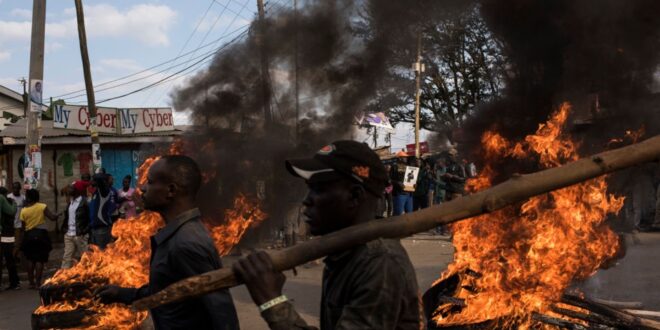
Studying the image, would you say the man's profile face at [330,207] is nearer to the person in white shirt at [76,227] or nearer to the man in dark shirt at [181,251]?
the man in dark shirt at [181,251]

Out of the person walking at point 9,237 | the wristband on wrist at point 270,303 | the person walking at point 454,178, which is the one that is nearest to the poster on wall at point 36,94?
the person walking at point 9,237

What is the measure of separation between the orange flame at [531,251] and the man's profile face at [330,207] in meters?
2.59

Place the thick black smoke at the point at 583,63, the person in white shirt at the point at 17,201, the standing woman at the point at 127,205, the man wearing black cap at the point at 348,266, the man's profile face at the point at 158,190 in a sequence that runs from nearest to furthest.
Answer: the man wearing black cap at the point at 348,266 < the man's profile face at the point at 158,190 < the thick black smoke at the point at 583,63 < the standing woman at the point at 127,205 < the person in white shirt at the point at 17,201

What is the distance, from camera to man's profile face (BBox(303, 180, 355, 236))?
6.19ft

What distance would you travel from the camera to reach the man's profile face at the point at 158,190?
2.88 metres

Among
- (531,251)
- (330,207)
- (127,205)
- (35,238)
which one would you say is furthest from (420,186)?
(330,207)

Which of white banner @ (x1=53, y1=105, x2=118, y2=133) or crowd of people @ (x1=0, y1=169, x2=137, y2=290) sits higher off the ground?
white banner @ (x1=53, y1=105, x2=118, y2=133)

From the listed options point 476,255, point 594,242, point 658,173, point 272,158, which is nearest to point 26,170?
point 272,158

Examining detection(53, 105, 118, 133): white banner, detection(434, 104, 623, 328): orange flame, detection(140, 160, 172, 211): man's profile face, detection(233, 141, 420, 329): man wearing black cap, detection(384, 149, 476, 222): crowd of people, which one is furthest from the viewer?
detection(53, 105, 118, 133): white banner

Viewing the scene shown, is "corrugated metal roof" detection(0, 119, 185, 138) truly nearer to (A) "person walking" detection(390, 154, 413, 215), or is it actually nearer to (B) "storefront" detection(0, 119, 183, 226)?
(B) "storefront" detection(0, 119, 183, 226)

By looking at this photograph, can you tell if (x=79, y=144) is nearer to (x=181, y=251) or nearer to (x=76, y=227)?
(x=76, y=227)

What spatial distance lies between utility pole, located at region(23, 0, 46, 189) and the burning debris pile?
5319 millimetres

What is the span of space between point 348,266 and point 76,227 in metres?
8.98

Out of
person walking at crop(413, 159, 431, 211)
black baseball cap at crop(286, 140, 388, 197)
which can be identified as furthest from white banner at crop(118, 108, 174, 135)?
black baseball cap at crop(286, 140, 388, 197)
